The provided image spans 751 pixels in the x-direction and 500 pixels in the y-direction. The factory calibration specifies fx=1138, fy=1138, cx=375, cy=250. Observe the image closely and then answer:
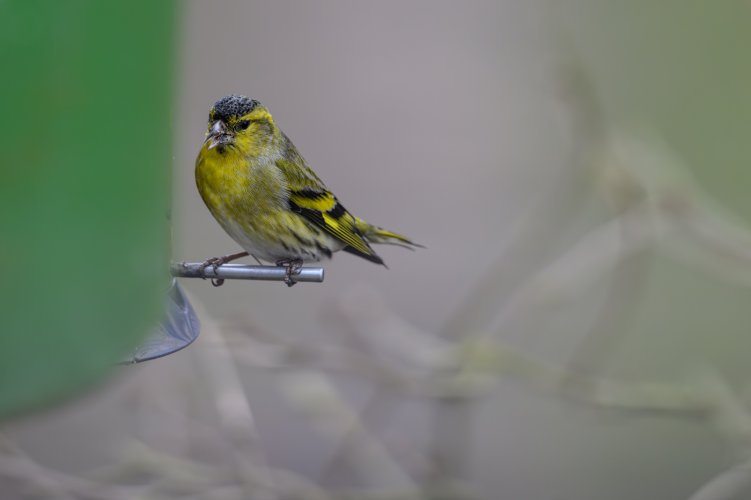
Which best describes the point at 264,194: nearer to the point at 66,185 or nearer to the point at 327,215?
the point at 327,215

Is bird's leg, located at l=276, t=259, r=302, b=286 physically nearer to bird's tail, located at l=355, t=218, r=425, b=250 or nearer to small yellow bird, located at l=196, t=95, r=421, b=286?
small yellow bird, located at l=196, t=95, r=421, b=286

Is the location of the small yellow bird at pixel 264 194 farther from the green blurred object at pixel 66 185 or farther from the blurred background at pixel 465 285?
the green blurred object at pixel 66 185

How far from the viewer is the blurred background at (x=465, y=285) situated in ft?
10.2

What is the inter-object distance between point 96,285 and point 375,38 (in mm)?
5715

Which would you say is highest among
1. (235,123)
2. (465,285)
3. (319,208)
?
(235,123)

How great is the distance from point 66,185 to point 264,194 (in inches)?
34.2

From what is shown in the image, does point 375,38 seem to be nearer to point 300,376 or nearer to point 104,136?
point 300,376

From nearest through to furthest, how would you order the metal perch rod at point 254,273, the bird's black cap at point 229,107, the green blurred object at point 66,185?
the green blurred object at point 66,185
the metal perch rod at point 254,273
the bird's black cap at point 229,107

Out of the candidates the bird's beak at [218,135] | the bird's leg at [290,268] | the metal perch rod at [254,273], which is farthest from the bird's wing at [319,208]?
the metal perch rod at [254,273]

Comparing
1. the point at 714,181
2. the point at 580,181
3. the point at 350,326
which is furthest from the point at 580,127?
the point at 714,181

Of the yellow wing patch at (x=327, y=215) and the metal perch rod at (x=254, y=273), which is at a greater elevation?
the yellow wing patch at (x=327, y=215)

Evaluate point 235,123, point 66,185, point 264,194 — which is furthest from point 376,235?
point 66,185

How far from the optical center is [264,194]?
9.71 feet

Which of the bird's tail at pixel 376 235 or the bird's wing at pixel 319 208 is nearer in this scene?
the bird's wing at pixel 319 208
